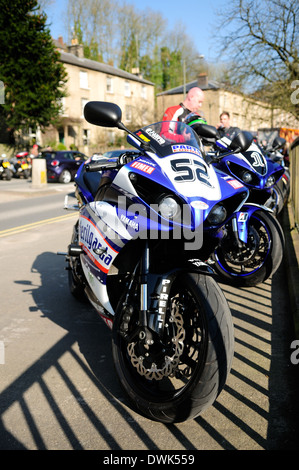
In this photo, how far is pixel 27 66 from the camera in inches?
1216

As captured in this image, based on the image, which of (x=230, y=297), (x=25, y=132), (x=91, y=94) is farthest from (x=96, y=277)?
(x=91, y=94)

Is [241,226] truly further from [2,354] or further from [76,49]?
[76,49]

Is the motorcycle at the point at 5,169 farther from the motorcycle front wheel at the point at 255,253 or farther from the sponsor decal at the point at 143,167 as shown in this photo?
the sponsor decal at the point at 143,167

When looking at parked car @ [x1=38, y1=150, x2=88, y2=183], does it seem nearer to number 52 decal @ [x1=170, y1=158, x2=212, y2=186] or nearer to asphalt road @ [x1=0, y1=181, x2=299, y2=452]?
asphalt road @ [x1=0, y1=181, x2=299, y2=452]

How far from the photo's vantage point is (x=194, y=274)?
8.34 feet

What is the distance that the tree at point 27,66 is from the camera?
30.0 metres

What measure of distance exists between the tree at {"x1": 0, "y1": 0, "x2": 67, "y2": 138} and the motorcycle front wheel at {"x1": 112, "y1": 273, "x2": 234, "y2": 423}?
30.9m

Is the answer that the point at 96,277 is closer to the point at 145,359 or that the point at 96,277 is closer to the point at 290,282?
the point at 145,359

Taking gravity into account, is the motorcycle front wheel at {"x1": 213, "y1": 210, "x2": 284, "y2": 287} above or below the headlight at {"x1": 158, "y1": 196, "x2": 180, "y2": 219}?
below

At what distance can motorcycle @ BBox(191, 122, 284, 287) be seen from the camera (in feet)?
16.2

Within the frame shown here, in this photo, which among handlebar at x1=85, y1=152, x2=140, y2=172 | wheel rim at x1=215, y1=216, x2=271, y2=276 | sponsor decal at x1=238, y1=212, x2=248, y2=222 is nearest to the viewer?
Result: handlebar at x1=85, y1=152, x2=140, y2=172

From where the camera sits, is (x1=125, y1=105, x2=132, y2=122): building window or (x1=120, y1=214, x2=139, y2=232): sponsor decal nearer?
(x1=120, y1=214, x2=139, y2=232): sponsor decal

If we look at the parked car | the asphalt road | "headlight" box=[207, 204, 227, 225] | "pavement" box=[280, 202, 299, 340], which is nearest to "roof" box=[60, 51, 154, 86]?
the parked car

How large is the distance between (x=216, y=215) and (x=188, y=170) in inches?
12.3
